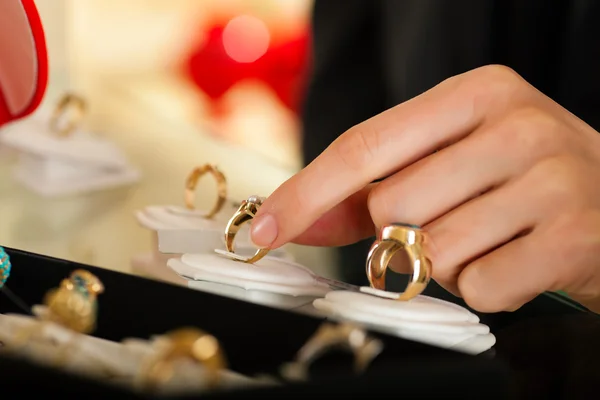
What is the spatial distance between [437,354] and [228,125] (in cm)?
152

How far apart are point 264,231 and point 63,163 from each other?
0.36m

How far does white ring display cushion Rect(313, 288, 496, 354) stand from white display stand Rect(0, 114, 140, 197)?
→ 1.39 ft

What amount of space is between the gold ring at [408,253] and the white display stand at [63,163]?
40cm

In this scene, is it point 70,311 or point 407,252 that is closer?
point 70,311

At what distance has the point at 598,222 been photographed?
0.44 meters

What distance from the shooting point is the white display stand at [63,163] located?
71 cm

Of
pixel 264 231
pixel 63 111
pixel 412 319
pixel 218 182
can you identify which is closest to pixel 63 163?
pixel 63 111

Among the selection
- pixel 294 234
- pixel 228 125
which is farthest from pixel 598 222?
pixel 228 125

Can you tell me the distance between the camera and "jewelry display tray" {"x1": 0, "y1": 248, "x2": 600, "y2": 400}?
0.22m

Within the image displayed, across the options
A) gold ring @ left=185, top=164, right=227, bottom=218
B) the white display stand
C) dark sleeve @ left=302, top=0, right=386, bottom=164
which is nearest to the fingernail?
gold ring @ left=185, top=164, right=227, bottom=218

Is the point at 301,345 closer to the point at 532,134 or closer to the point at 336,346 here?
the point at 336,346

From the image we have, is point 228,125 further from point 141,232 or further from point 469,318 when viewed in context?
point 469,318

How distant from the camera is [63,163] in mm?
716

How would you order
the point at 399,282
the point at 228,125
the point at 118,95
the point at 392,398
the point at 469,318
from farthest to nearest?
the point at 228,125 < the point at 118,95 < the point at 399,282 < the point at 469,318 < the point at 392,398
